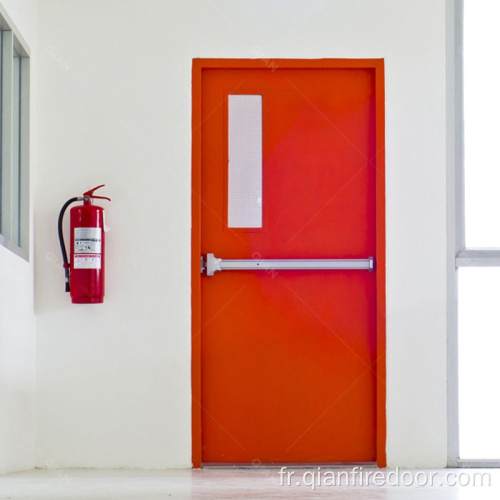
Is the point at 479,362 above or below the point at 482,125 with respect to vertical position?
below

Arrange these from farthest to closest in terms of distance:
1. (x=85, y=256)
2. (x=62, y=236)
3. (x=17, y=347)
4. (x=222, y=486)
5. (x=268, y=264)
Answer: (x=268, y=264), (x=62, y=236), (x=85, y=256), (x=17, y=347), (x=222, y=486)

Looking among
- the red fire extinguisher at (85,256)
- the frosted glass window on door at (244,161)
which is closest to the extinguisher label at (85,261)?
the red fire extinguisher at (85,256)

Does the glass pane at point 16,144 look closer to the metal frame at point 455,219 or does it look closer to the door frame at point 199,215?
the door frame at point 199,215

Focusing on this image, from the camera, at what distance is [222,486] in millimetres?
4051

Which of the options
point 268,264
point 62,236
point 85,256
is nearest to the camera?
point 85,256

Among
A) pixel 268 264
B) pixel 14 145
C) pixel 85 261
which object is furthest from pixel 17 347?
pixel 268 264

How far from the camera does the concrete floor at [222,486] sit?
3.71 metres

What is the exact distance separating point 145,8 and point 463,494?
8.86 ft

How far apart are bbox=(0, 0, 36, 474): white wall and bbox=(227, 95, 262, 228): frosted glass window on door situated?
3.12 ft

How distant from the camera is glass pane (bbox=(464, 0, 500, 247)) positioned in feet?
16.3

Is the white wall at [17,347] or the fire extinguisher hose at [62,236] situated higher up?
the fire extinguisher hose at [62,236]

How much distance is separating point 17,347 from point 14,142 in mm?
961

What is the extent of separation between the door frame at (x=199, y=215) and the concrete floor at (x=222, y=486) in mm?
281

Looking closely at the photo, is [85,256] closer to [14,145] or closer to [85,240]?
[85,240]
